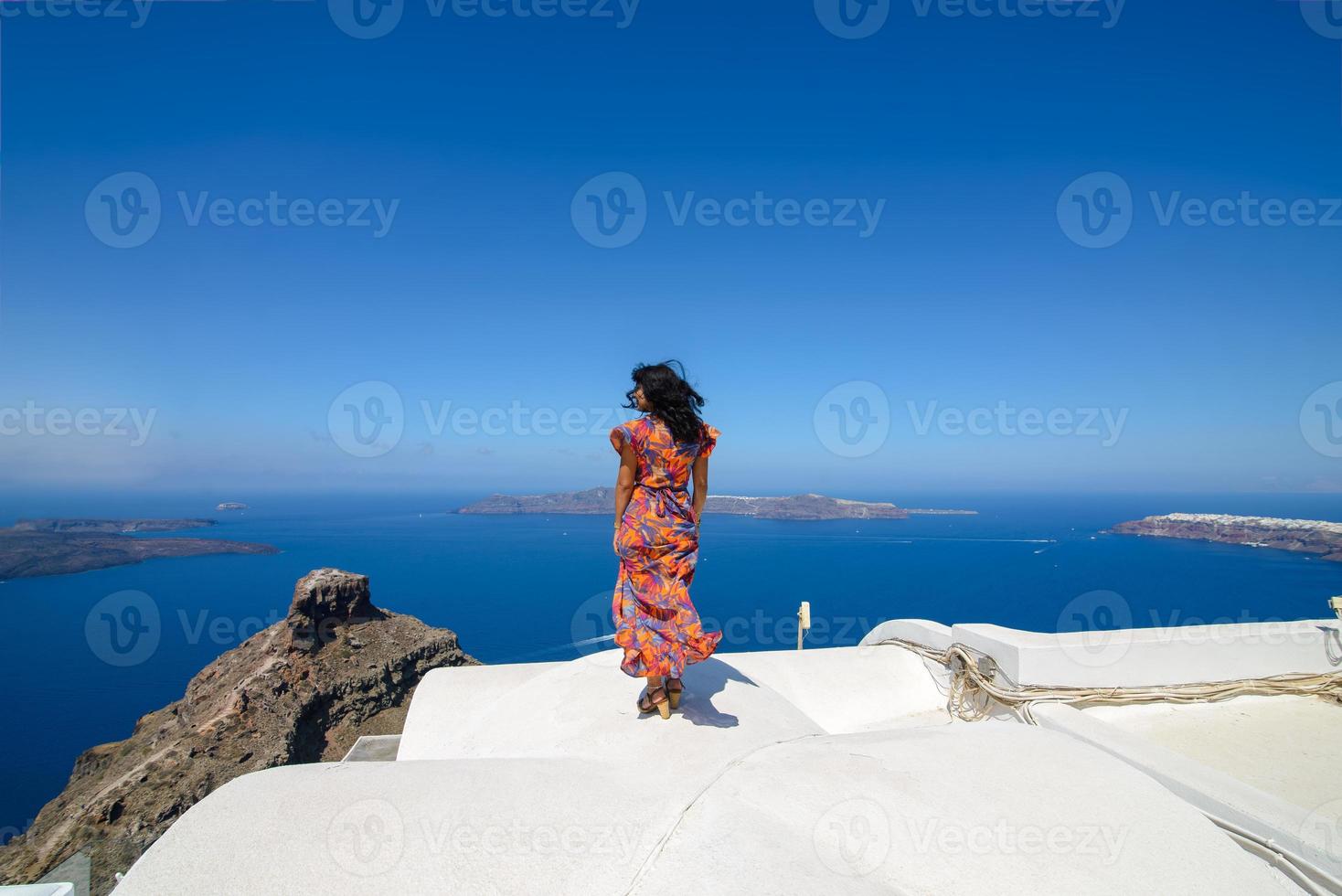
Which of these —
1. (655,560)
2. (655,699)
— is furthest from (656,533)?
(655,699)

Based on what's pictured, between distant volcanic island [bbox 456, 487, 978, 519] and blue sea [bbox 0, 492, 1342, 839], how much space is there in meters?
5.82

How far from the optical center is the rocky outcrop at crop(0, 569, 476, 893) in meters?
5.03

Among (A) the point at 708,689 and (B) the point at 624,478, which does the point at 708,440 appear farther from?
(A) the point at 708,689

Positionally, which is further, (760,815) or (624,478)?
(624,478)

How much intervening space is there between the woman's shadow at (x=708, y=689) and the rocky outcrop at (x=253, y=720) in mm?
3592

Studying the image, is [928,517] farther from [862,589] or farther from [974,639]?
[974,639]

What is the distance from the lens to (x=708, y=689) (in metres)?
4.13

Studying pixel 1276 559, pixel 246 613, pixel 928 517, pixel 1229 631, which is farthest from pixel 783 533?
pixel 1229 631

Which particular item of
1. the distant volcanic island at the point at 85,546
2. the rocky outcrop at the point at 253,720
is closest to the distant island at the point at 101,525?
the distant volcanic island at the point at 85,546

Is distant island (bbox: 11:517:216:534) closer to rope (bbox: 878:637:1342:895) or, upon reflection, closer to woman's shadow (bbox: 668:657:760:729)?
woman's shadow (bbox: 668:657:760:729)

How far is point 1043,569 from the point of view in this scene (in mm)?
50625

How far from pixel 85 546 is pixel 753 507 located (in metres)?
70.5

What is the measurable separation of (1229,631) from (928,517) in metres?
95.1

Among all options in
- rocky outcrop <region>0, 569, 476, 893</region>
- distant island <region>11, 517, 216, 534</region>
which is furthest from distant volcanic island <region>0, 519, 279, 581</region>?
rocky outcrop <region>0, 569, 476, 893</region>
